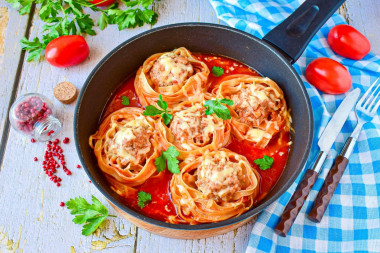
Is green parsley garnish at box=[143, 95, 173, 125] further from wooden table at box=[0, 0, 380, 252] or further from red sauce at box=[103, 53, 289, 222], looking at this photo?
wooden table at box=[0, 0, 380, 252]

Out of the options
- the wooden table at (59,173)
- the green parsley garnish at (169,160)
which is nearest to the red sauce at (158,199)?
the green parsley garnish at (169,160)

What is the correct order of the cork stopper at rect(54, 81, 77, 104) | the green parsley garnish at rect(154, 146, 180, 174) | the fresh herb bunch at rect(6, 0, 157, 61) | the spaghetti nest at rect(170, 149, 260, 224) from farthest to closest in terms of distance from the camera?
the fresh herb bunch at rect(6, 0, 157, 61) < the cork stopper at rect(54, 81, 77, 104) < the green parsley garnish at rect(154, 146, 180, 174) < the spaghetti nest at rect(170, 149, 260, 224)

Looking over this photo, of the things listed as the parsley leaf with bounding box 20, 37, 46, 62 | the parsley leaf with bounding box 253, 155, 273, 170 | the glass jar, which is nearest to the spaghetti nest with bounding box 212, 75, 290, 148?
the parsley leaf with bounding box 253, 155, 273, 170

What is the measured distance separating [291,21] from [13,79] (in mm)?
2937

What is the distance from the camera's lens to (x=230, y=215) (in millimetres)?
3184

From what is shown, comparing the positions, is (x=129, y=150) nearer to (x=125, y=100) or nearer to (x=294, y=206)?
(x=125, y=100)

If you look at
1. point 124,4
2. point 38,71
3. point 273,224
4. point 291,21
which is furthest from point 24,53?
point 273,224

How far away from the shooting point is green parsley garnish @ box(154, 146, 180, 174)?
3.28m

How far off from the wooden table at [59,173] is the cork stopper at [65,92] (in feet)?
0.40

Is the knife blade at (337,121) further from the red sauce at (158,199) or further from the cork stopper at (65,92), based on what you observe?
the cork stopper at (65,92)

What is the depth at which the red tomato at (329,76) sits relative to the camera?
3908 millimetres

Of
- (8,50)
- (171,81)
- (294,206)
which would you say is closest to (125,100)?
(171,81)

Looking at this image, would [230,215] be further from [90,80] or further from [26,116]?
[26,116]

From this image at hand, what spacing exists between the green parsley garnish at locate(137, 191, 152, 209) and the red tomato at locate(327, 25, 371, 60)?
8.45 feet
